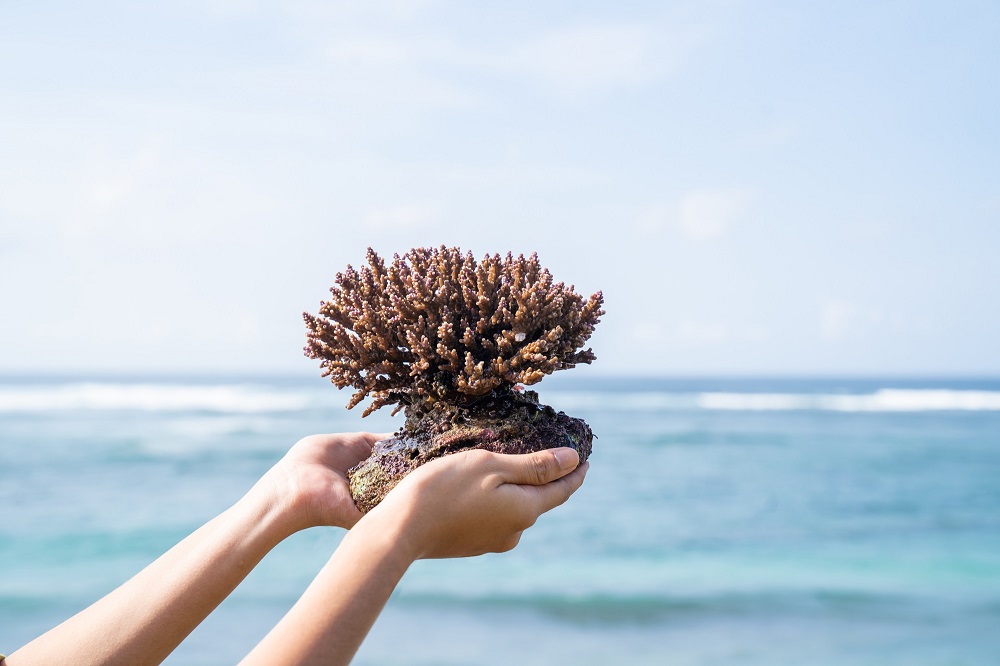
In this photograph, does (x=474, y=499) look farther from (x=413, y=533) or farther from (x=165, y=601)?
(x=165, y=601)

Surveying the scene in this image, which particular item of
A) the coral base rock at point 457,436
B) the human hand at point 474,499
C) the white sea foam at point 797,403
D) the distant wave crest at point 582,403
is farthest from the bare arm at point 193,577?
the white sea foam at point 797,403

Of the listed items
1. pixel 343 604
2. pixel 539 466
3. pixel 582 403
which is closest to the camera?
pixel 343 604

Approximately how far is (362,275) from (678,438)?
77.9 feet

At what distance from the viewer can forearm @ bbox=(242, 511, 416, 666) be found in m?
1.99

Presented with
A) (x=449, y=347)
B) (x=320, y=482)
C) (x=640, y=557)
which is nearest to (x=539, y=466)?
(x=449, y=347)

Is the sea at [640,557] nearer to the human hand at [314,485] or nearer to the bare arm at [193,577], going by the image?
the human hand at [314,485]

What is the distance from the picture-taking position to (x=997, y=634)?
383 inches

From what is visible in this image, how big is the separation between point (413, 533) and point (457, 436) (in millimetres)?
884

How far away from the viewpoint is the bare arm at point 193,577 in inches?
102

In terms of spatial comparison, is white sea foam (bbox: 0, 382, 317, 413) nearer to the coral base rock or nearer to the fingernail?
the coral base rock

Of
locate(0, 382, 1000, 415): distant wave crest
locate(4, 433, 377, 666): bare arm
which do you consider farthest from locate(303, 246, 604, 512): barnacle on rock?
locate(0, 382, 1000, 415): distant wave crest

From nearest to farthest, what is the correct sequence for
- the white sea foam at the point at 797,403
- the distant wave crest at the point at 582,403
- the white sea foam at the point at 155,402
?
the white sea foam at the point at 155,402
the distant wave crest at the point at 582,403
the white sea foam at the point at 797,403

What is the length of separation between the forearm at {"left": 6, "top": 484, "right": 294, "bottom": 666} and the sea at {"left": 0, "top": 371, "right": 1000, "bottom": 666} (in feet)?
20.7

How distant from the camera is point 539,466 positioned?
9.50 feet
